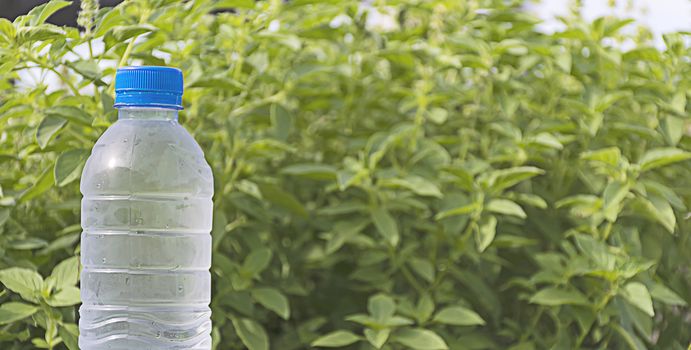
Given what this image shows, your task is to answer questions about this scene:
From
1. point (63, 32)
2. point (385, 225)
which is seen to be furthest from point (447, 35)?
point (63, 32)

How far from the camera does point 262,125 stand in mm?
2533

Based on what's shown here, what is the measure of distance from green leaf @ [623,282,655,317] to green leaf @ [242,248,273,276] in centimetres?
72

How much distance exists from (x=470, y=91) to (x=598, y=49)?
313 millimetres

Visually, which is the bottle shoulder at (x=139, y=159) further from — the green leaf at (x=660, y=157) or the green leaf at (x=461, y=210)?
the green leaf at (x=660, y=157)

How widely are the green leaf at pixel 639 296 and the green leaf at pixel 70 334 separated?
1058 mm

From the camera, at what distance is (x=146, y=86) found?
5.34 ft

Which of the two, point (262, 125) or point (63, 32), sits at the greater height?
point (63, 32)

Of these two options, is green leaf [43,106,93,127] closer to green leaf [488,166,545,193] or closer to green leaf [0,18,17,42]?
green leaf [0,18,17,42]

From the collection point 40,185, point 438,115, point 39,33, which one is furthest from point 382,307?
point 39,33

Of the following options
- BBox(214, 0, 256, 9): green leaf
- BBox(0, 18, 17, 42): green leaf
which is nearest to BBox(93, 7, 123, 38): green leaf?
BBox(0, 18, 17, 42): green leaf

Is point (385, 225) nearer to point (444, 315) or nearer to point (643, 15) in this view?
point (444, 315)

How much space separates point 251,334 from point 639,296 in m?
0.76

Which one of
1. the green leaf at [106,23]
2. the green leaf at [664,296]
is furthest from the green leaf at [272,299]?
the green leaf at [664,296]

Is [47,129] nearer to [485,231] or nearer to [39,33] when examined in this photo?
[39,33]
